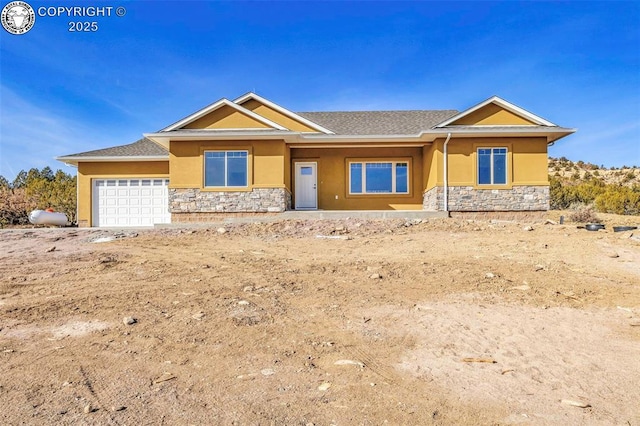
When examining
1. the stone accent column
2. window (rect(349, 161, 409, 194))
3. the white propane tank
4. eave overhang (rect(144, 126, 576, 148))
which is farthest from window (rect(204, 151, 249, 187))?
the stone accent column

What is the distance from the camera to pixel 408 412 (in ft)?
10.6

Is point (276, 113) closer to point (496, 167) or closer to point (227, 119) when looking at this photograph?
point (227, 119)

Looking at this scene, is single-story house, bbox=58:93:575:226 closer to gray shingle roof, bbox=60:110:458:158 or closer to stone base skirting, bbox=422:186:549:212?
stone base skirting, bbox=422:186:549:212

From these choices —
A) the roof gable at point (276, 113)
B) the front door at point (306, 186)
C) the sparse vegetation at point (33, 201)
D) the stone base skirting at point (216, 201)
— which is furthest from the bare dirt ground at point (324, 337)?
the sparse vegetation at point (33, 201)

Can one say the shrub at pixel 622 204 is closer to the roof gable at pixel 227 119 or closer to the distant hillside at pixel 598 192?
the distant hillside at pixel 598 192

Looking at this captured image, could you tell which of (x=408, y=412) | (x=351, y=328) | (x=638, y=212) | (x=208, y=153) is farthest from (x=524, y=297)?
(x=638, y=212)

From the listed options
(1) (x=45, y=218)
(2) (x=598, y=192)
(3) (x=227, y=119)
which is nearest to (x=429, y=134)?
(3) (x=227, y=119)

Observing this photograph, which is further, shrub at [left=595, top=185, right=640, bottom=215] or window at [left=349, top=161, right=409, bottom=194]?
shrub at [left=595, top=185, right=640, bottom=215]

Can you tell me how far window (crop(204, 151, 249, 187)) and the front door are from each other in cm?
280

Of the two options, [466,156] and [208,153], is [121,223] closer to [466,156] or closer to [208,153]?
[208,153]

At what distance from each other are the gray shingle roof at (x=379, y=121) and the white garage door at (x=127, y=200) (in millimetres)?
7276

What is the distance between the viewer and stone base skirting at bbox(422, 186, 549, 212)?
15938mm

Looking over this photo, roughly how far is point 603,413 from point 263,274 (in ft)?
17.6

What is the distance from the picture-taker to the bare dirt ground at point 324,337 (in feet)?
10.9
